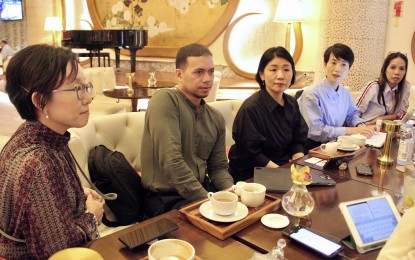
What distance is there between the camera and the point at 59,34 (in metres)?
8.55

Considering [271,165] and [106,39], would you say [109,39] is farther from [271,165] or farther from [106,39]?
[271,165]

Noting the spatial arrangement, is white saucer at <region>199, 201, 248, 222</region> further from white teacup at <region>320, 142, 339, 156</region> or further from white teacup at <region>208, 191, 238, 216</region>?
white teacup at <region>320, 142, 339, 156</region>

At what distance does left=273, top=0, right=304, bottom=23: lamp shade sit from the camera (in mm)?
5238

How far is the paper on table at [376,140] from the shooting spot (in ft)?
7.63

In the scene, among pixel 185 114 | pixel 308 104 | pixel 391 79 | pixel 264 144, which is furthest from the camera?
pixel 391 79

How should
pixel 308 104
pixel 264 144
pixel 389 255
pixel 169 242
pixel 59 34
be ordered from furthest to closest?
pixel 59 34 → pixel 308 104 → pixel 264 144 → pixel 169 242 → pixel 389 255

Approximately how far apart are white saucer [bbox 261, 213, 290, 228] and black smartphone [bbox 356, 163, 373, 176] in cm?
69

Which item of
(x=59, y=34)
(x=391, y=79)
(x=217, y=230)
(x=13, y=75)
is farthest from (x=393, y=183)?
(x=59, y=34)

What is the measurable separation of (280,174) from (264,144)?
0.64m

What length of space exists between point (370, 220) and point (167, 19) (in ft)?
21.8

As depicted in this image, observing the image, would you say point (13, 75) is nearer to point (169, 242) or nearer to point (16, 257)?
point (16, 257)

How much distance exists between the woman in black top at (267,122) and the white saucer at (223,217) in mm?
914

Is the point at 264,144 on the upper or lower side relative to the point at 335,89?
lower

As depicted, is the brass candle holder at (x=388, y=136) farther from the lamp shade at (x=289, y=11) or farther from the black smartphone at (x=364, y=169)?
the lamp shade at (x=289, y=11)
